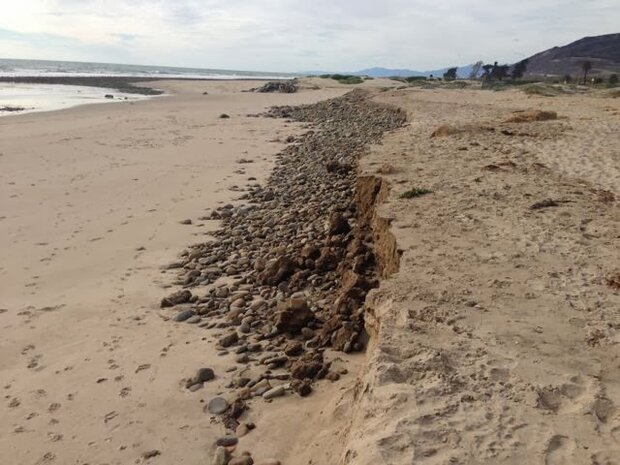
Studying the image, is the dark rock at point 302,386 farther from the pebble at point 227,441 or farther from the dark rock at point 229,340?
the dark rock at point 229,340

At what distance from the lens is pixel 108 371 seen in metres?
4.60

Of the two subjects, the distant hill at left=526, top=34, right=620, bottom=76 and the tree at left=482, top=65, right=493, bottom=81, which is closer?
the tree at left=482, top=65, right=493, bottom=81

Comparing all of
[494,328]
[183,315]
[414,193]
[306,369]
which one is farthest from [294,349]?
[414,193]

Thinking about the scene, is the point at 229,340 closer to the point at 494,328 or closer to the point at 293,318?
the point at 293,318

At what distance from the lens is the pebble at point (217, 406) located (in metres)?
3.98

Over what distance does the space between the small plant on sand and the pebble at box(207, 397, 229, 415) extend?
3650 millimetres

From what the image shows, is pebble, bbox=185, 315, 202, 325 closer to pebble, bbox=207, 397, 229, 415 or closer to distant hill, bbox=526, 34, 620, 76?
pebble, bbox=207, 397, 229, 415

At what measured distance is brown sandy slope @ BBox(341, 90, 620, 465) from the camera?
2.59 metres

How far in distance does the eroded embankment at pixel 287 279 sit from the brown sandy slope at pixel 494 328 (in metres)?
0.49

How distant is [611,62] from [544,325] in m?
68.2

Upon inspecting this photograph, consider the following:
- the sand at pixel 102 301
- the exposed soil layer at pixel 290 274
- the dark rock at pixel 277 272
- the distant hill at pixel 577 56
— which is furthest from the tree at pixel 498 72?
the dark rock at pixel 277 272

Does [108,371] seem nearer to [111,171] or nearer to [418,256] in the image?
[418,256]

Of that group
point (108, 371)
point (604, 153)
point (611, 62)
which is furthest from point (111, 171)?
point (611, 62)

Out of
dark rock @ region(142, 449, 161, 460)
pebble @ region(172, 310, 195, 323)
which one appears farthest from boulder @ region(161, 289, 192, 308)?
dark rock @ region(142, 449, 161, 460)
